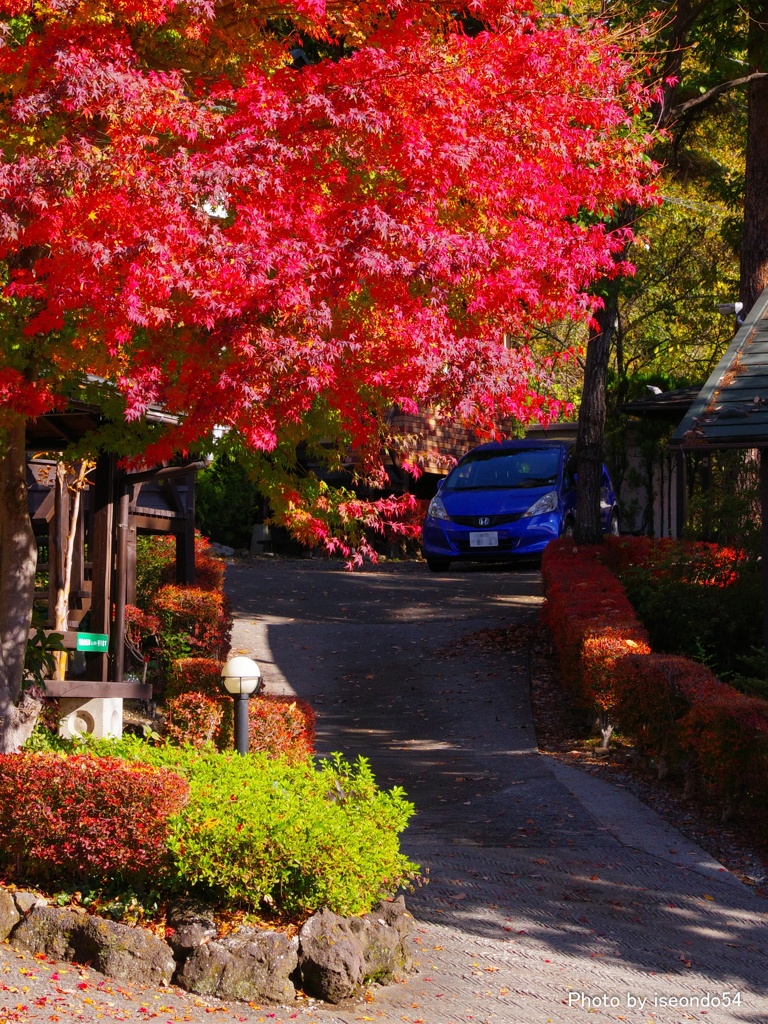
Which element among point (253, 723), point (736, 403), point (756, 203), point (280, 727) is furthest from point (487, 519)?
point (253, 723)

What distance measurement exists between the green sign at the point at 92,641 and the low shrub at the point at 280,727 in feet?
4.80

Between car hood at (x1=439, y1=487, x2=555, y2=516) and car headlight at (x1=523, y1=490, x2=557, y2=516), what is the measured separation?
0.05 meters

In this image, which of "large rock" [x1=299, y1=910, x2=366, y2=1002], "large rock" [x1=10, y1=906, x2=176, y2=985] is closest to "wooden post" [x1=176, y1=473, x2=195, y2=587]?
"large rock" [x1=10, y1=906, x2=176, y2=985]

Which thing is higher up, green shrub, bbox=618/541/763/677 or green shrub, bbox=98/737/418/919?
green shrub, bbox=618/541/763/677

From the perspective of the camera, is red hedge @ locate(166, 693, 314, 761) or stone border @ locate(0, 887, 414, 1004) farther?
red hedge @ locate(166, 693, 314, 761)

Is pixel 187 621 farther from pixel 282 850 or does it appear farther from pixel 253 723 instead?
pixel 282 850

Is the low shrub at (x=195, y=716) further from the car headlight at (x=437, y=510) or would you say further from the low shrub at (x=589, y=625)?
the car headlight at (x=437, y=510)

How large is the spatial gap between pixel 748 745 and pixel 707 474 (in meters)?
10.9

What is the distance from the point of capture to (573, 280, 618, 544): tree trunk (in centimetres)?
1547

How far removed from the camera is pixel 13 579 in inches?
309

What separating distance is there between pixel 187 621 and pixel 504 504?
6.60 m

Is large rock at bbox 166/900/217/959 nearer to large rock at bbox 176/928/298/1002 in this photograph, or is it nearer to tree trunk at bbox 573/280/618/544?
large rock at bbox 176/928/298/1002

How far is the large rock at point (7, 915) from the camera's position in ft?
18.7

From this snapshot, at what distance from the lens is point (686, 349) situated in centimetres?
3069
